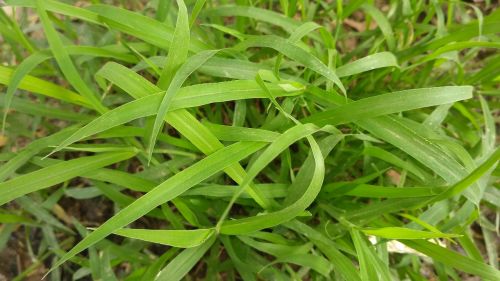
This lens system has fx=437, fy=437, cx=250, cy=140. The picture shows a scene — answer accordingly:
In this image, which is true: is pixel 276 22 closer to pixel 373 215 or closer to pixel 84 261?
pixel 373 215

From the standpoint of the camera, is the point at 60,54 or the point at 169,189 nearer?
the point at 169,189

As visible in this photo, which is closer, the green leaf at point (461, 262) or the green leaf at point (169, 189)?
the green leaf at point (169, 189)

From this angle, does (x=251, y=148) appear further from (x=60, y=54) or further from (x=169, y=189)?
(x=60, y=54)

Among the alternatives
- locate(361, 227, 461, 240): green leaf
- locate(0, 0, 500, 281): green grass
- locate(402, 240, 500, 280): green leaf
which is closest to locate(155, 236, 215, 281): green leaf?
locate(0, 0, 500, 281): green grass

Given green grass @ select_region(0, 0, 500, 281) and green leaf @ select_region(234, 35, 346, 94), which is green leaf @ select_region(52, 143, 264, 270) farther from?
green leaf @ select_region(234, 35, 346, 94)

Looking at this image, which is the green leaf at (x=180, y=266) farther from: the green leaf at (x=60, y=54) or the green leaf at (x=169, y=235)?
the green leaf at (x=60, y=54)

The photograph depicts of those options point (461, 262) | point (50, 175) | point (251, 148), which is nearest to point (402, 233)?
point (461, 262)

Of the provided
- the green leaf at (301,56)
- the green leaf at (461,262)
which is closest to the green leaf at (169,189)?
the green leaf at (301,56)

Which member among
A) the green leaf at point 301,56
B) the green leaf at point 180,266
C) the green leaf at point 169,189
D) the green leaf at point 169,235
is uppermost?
the green leaf at point 301,56
